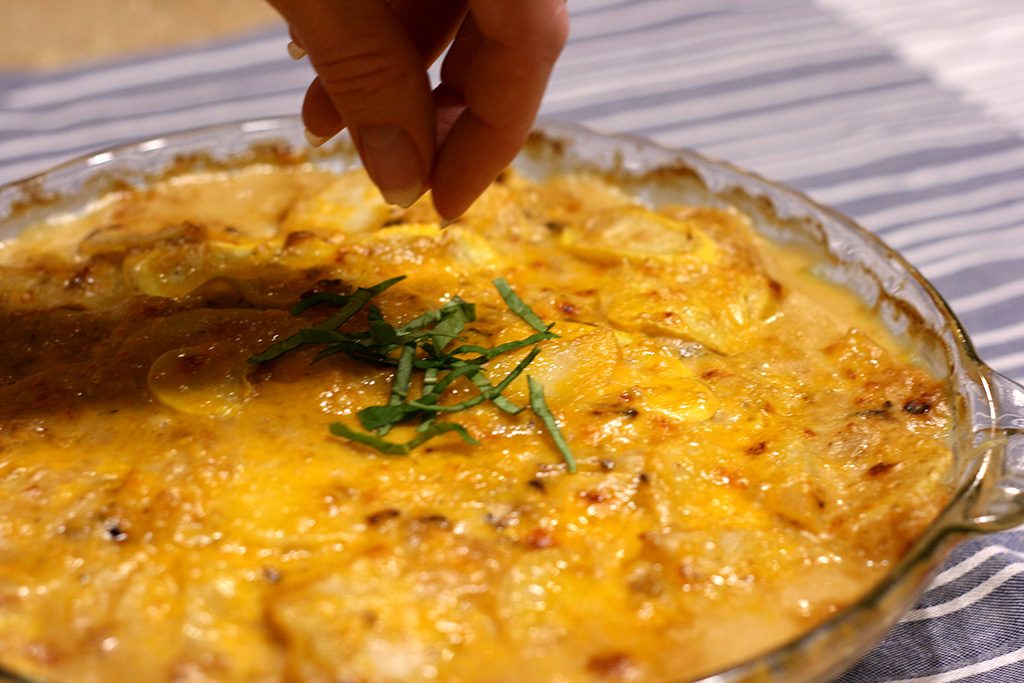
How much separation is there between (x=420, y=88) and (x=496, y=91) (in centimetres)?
16

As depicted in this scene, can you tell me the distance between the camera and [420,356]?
7.03ft

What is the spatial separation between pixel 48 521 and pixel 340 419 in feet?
1.73

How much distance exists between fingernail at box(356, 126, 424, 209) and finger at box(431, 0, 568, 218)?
0.37 ft

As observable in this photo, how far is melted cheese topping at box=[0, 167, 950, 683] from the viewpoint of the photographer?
5.32 feet

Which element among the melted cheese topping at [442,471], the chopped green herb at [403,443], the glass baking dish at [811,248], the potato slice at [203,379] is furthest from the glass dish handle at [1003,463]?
the potato slice at [203,379]

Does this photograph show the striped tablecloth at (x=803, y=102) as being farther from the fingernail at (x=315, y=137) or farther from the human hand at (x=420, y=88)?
the fingernail at (x=315, y=137)

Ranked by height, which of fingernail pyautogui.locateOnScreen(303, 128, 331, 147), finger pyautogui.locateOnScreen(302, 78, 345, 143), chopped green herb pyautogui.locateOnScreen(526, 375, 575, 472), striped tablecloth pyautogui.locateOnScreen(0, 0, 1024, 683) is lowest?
striped tablecloth pyautogui.locateOnScreen(0, 0, 1024, 683)

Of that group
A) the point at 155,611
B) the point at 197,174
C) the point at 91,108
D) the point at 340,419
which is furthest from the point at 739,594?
the point at 91,108

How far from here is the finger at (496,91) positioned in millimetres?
1841

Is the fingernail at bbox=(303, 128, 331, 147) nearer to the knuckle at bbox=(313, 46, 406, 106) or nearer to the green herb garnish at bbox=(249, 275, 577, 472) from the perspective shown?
the green herb garnish at bbox=(249, 275, 577, 472)

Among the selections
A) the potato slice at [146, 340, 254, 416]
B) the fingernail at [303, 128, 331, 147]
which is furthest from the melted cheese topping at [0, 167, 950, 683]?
the fingernail at [303, 128, 331, 147]

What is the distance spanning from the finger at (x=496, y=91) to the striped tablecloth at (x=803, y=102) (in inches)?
71.6

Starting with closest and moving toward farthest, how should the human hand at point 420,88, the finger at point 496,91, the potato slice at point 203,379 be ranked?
the human hand at point 420,88 → the finger at point 496,91 → the potato slice at point 203,379

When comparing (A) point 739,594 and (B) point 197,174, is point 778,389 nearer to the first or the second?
(A) point 739,594
